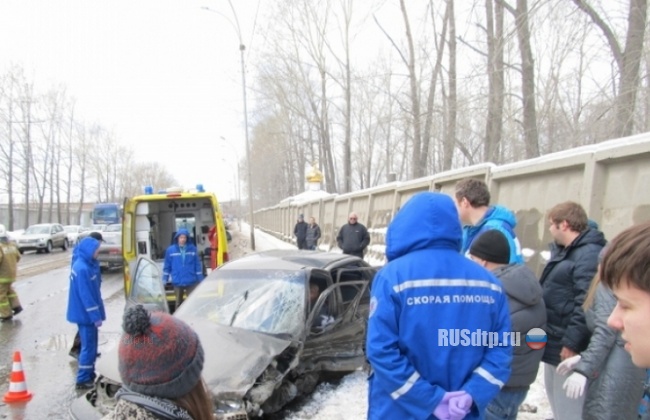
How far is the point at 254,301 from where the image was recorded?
16.1 feet

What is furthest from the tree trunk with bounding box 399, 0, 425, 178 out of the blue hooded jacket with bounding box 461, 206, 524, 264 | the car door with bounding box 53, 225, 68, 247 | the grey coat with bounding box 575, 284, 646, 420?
the car door with bounding box 53, 225, 68, 247

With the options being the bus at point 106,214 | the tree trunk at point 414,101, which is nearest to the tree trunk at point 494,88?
the tree trunk at point 414,101

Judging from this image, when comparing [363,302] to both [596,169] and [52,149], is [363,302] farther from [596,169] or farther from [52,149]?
[52,149]

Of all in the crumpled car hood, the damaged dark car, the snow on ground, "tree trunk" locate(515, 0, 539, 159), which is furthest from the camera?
"tree trunk" locate(515, 0, 539, 159)

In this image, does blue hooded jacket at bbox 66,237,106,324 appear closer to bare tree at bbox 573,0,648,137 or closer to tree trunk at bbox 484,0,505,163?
bare tree at bbox 573,0,648,137

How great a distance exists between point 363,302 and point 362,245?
545cm

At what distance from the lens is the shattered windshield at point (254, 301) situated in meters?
4.64

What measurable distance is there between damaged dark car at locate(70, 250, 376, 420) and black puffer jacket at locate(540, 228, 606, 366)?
2175mm

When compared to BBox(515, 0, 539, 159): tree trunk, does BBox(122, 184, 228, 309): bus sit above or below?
below

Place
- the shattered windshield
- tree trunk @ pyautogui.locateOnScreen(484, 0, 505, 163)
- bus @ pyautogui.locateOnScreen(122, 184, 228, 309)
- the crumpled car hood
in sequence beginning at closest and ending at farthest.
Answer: the crumpled car hood < the shattered windshield < bus @ pyautogui.locateOnScreen(122, 184, 228, 309) < tree trunk @ pyautogui.locateOnScreen(484, 0, 505, 163)

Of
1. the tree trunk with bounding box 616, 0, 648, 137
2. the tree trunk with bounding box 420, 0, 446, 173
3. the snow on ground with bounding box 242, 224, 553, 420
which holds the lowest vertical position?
the snow on ground with bounding box 242, 224, 553, 420

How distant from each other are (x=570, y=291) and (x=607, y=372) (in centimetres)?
62

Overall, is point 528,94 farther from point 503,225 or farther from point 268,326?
point 268,326

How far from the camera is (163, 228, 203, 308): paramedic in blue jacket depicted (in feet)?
26.2
